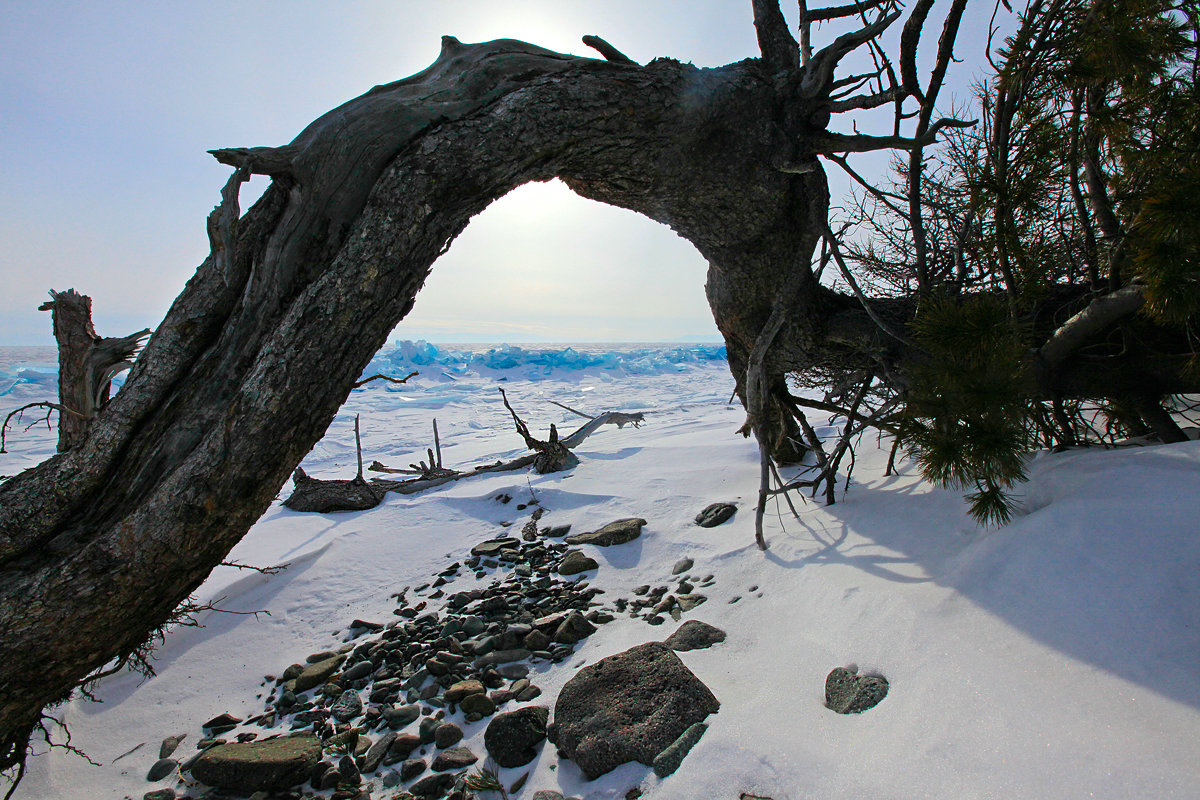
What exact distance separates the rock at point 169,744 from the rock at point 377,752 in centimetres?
90

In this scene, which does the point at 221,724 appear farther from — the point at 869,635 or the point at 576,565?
the point at 869,635

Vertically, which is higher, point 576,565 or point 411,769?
point 576,565

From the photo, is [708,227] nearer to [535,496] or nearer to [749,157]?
[749,157]

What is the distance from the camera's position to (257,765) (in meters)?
1.92

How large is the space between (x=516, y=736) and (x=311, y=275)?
6.05ft

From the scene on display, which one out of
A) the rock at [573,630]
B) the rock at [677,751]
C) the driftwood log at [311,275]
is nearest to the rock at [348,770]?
the driftwood log at [311,275]

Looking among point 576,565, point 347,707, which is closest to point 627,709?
→ point 347,707

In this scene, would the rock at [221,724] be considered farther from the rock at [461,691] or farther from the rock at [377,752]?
the rock at [461,691]

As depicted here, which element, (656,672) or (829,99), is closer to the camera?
(656,672)

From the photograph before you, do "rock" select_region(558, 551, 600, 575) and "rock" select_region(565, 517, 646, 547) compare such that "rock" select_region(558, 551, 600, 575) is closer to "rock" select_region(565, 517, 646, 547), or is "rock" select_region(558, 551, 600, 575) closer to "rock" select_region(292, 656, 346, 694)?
"rock" select_region(565, 517, 646, 547)

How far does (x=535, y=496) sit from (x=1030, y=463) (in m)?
3.55

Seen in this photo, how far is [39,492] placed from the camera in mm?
1873

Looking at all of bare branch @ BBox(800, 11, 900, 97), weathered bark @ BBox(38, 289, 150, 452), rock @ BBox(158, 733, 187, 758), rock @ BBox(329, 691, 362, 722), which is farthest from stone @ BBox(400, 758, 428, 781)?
bare branch @ BBox(800, 11, 900, 97)

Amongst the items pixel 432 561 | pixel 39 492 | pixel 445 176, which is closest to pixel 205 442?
pixel 39 492
